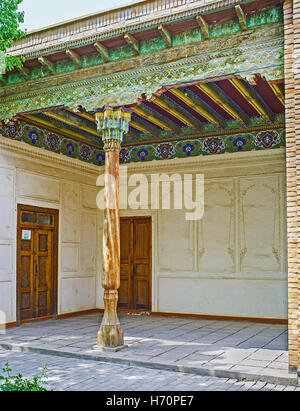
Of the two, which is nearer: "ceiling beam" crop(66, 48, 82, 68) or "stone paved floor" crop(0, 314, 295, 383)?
"stone paved floor" crop(0, 314, 295, 383)

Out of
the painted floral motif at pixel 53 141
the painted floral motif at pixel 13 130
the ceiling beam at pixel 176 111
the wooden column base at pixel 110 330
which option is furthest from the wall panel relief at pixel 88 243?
the wooden column base at pixel 110 330

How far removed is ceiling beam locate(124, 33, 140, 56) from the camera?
21.5 ft

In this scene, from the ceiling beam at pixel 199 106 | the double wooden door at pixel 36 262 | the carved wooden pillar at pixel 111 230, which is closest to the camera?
the carved wooden pillar at pixel 111 230

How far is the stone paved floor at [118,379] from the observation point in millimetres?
4930

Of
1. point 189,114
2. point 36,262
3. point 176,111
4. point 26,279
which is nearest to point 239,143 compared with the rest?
point 189,114

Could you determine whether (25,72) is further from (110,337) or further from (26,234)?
(110,337)

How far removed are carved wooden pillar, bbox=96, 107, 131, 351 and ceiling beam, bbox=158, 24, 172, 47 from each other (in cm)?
118

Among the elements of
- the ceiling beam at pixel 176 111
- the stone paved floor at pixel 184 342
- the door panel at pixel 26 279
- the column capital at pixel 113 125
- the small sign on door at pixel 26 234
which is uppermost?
the ceiling beam at pixel 176 111

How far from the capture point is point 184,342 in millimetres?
7180

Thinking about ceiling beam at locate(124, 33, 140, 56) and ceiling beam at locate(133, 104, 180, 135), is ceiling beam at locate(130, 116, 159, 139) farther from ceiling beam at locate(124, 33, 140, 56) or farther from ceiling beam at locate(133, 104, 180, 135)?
ceiling beam at locate(124, 33, 140, 56)

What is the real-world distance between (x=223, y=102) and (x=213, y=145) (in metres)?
1.85

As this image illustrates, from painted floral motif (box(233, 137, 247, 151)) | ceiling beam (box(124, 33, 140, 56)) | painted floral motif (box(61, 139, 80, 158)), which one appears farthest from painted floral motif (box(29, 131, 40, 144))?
painted floral motif (box(233, 137, 247, 151))

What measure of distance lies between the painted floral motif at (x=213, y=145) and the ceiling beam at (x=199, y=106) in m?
0.37

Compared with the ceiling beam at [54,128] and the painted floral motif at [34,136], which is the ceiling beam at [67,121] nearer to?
the ceiling beam at [54,128]
